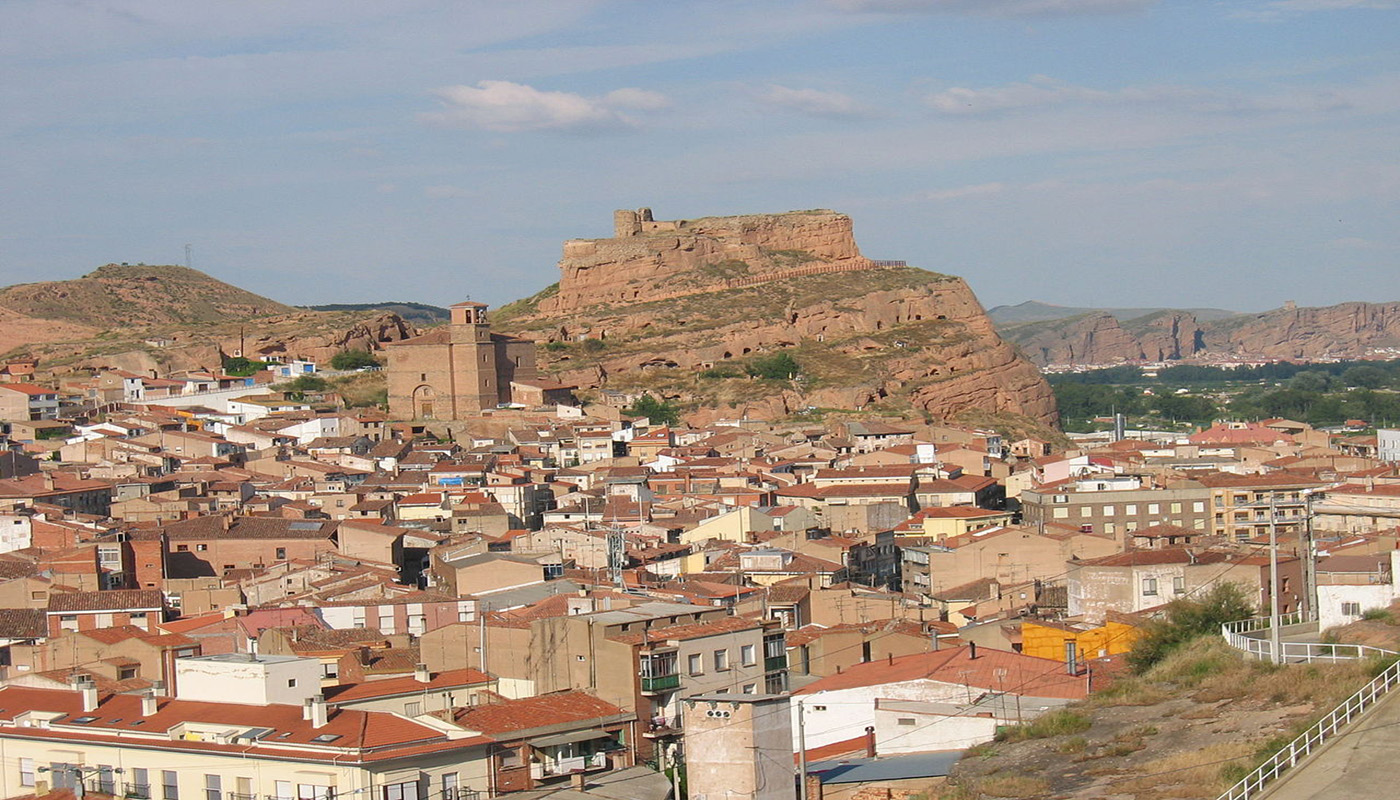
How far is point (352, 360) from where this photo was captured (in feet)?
281

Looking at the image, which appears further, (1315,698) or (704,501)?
(704,501)

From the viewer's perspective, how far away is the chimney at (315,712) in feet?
65.1

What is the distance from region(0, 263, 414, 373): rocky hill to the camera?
88.9 metres

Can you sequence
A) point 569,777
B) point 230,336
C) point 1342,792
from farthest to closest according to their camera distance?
1. point 230,336
2. point 569,777
3. point 1342,792

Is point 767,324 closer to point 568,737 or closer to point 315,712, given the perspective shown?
point 568,737

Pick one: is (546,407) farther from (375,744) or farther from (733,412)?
(375,744)

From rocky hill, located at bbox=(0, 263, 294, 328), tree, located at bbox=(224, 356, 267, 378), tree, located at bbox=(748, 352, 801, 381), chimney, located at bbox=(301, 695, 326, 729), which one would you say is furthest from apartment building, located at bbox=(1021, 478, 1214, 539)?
rocky hill, located at bbox=(0, 263, 294, 328)

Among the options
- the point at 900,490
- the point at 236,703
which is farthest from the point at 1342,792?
the point at 900,490

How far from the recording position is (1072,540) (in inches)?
1399

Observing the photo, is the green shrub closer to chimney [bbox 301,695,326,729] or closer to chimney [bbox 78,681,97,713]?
chimney [bbox 301,695,326,729]

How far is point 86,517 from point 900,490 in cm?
1878

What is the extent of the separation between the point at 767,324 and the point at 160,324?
4105cm

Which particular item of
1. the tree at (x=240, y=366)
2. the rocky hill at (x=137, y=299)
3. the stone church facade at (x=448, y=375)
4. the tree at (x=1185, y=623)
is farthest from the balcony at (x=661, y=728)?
the rocky hill at (x=137, y=299)

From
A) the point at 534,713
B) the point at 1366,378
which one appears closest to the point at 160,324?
the point at 534,713
